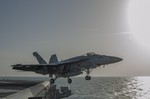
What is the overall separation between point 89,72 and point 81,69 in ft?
7.74

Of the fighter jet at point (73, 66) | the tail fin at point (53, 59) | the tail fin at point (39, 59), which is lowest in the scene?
the fighter jet at point (73, 66)

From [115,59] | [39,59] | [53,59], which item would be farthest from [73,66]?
[39,59]

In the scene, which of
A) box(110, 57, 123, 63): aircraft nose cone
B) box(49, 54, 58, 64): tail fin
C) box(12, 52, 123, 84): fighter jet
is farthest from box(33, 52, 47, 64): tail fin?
box(110, 57, 123, 63): aircraft nose cone

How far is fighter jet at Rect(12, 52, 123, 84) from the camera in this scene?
3458 centimetres

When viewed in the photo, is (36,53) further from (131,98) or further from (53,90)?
(131,98)

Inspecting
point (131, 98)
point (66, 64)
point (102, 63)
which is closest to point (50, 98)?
point (66, 64)

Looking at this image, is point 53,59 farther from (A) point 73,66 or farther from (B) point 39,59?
(A) point 73,66

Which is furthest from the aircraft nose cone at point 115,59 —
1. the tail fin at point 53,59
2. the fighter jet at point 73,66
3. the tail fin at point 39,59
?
the tail fin at point 39,59

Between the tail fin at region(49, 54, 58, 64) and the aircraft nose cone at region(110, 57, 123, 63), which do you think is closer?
the aircraft nose cone at region(110, 57, 123, 63)

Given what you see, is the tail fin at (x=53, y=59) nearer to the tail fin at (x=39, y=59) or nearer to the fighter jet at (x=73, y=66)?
the fighter jet at (x=73, y=66)

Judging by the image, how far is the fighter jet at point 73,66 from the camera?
3458 cm

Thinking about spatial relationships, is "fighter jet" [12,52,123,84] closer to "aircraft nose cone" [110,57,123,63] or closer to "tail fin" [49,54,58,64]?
"aircraft nose cone" [110,57,123,63]

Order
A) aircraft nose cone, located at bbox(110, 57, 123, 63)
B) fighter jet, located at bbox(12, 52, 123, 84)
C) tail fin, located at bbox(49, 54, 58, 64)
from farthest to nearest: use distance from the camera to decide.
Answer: tail fin, located at bbox(49, 54, 58, 64) → fighter jet, located at bbox(12, 52, 123, 84) → aircraft nose cone, located at bbox(110, 57, 123, 63)

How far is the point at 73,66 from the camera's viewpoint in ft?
124
